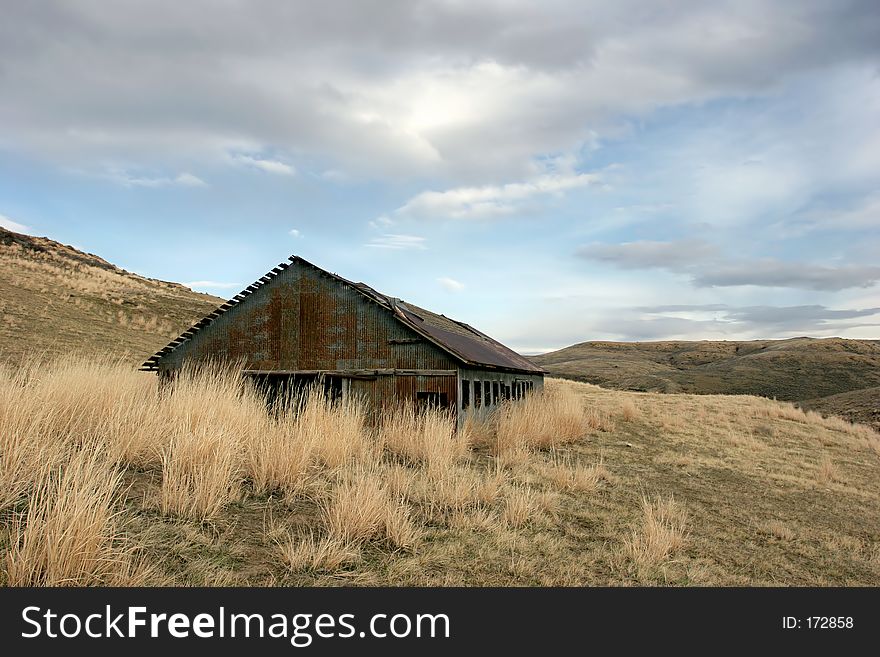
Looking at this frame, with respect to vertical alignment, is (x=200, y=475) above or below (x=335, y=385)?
below

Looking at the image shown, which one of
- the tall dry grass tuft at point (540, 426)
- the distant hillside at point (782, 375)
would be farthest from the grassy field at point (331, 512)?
the distant hillside at point (782, 375)

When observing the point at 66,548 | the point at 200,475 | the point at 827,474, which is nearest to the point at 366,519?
the point at 200,475

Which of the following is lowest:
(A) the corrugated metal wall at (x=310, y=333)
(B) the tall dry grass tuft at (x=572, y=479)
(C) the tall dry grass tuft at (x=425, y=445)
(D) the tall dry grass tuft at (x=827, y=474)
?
(D) the tall dry grass tuft at (x=827, y=474)

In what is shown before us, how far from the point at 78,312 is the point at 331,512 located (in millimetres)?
36270

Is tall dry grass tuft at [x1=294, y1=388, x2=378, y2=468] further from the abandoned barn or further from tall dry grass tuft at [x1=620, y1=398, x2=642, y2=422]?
tall dry grass tuft at [x1=620, y1=398, x2=642, y2=422]

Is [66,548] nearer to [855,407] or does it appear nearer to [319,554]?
[319,554]

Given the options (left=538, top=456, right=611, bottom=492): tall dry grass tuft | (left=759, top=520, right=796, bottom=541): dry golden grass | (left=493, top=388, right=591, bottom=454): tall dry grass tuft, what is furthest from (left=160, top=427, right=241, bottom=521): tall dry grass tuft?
(left=759, top=520, right=796, bottom=541): dry golden grass

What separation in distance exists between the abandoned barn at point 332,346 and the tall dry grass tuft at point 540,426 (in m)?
1.57

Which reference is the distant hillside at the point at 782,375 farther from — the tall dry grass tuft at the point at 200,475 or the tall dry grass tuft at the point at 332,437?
the tall dry grass tuft at the point at 200,475

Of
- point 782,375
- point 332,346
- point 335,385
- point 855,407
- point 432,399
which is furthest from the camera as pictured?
point 782,375

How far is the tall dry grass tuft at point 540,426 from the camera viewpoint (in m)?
15.2

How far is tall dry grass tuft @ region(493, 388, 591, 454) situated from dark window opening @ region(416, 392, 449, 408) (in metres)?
1.80

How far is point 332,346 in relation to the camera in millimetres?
18250
